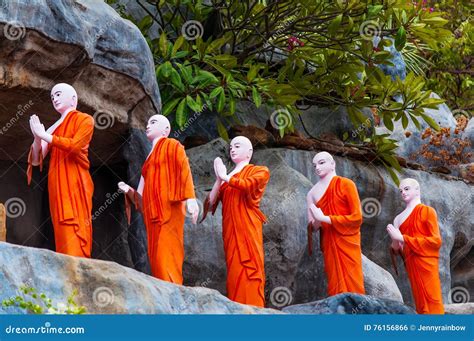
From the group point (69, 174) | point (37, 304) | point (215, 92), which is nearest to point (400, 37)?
point (215, 92)

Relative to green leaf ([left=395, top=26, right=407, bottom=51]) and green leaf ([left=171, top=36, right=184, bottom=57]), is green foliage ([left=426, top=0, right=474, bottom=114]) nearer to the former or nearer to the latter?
green leaf ([left=395, top=26, right=407, bottom=51])

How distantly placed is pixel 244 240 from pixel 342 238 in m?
1.24

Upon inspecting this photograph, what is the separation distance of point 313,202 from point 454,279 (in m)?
5.63

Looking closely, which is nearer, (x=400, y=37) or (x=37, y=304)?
(x=37, y=304)

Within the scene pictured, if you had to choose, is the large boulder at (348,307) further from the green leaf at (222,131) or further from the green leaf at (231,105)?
the green leaf at (222,131)

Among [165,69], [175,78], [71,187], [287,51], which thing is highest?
[287,51]

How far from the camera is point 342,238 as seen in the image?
38.7 ft

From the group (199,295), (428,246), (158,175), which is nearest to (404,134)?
(428,246)

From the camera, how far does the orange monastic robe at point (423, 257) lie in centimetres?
1230

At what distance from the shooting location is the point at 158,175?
423 inches

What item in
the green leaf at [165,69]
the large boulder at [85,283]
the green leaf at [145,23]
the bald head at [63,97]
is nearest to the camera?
the large boulder at [85,283]

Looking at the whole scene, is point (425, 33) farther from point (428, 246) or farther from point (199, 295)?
point (199, 295)

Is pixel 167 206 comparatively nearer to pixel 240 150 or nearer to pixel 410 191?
pixel 240 150

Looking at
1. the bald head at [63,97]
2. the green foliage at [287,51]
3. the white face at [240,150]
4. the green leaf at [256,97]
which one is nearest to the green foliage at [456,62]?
the green foliage at [287,51]
